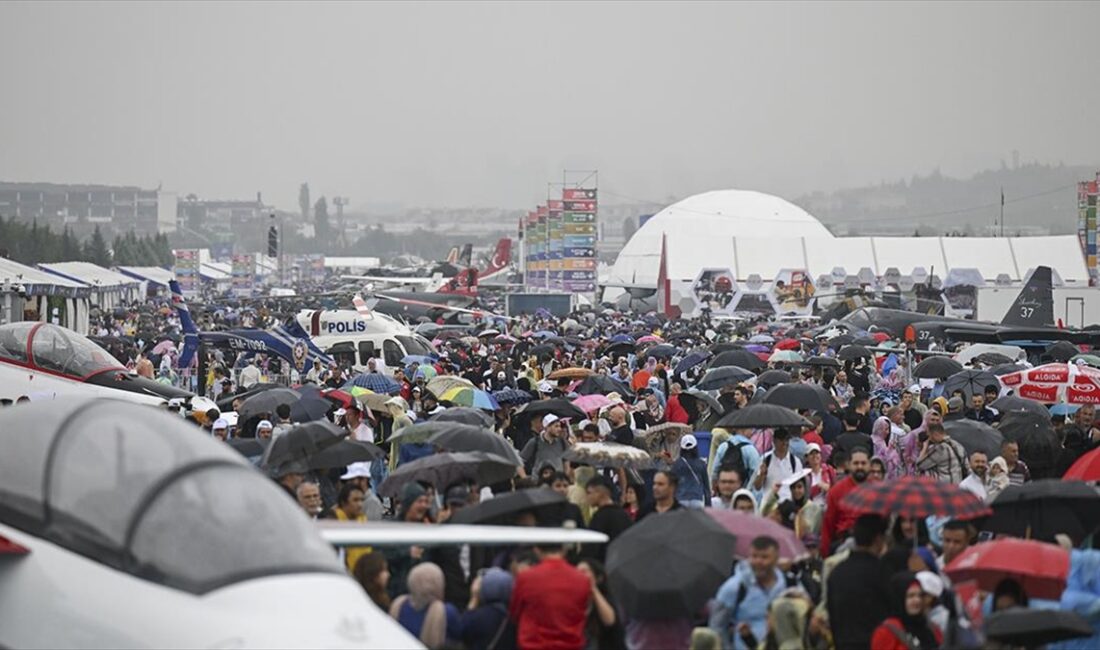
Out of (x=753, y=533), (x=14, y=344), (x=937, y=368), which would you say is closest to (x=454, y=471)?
(x=753, y=533)

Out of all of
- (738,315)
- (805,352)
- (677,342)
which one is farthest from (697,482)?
(738,315)

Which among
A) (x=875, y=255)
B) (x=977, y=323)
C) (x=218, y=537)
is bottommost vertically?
(x=977, y=323)

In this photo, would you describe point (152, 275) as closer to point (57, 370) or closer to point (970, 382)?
point (970, 382)

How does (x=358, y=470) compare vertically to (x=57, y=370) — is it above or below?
below

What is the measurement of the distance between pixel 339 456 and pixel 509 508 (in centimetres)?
372

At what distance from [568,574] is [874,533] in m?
1.70

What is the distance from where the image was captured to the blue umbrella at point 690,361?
30125 millimetres

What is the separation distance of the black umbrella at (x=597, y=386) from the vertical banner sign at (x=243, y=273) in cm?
11210

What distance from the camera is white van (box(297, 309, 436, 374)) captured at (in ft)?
117

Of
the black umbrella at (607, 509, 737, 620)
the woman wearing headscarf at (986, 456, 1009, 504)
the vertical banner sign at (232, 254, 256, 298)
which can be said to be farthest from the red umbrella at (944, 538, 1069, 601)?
the vertical banner sign at (232, 254, 256, 298)

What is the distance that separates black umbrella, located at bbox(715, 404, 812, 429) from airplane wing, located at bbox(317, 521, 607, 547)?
610 cm

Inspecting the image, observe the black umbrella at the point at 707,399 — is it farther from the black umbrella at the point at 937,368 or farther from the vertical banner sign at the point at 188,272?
the vertical banner sign at the point at 188,272

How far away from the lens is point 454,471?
1204cm

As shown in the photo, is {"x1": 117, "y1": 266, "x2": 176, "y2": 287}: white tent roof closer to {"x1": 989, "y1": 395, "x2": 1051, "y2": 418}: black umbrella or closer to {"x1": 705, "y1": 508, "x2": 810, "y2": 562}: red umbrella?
{"x1": 989, "y1": 395, "x2": 1051, "y2": 418}: black umbrella
